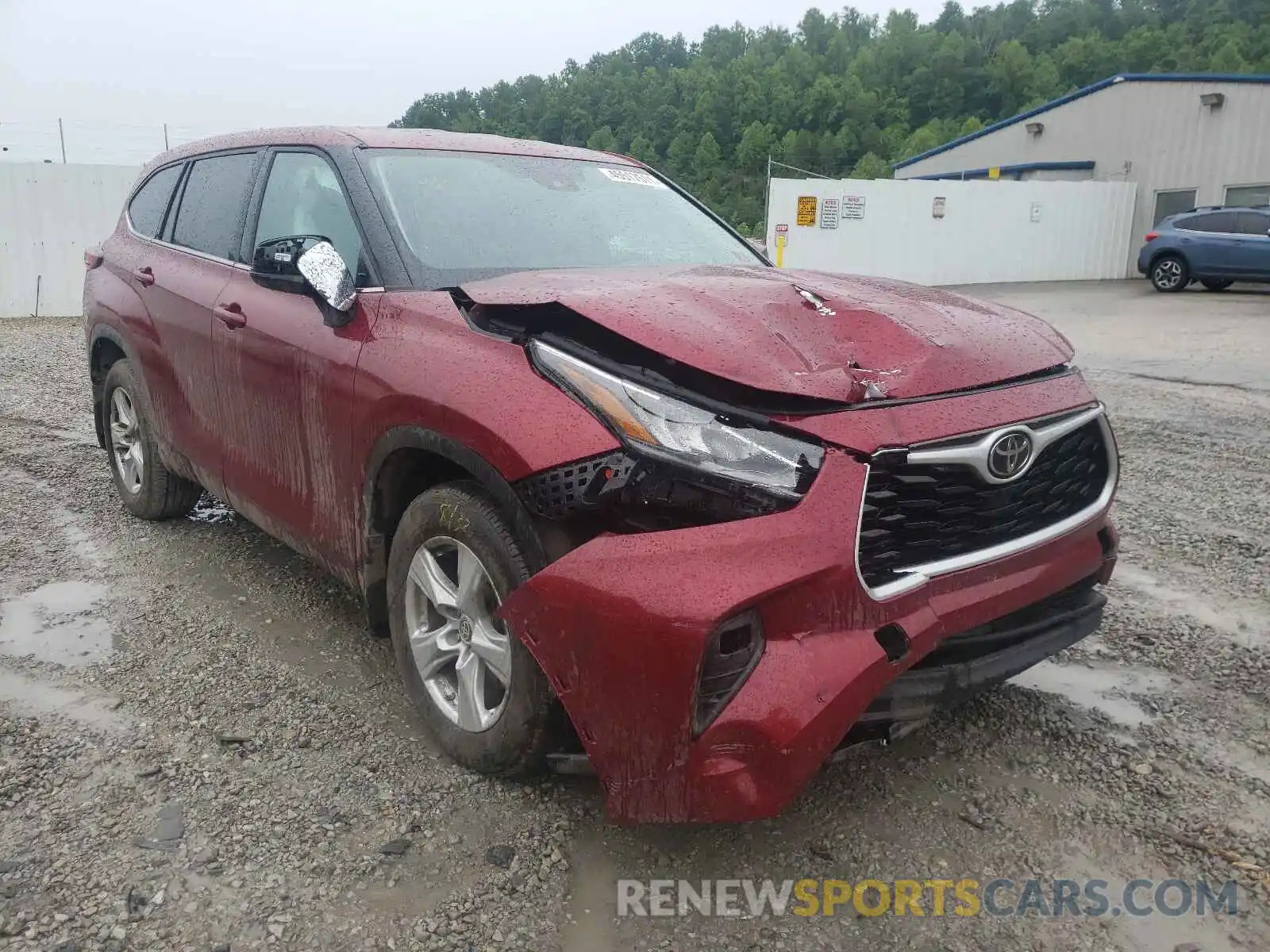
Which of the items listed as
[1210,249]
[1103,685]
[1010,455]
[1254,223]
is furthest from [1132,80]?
[1010,455]

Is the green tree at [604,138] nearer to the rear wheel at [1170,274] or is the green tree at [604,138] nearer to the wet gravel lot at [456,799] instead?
the rear wheel at [1170,274]

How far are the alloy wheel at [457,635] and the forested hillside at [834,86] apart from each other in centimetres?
6629

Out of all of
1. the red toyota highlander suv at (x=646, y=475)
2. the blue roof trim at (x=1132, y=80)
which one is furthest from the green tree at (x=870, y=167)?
the red toyota highlander suv at (x=646, y=475)

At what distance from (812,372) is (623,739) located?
0.90 metres

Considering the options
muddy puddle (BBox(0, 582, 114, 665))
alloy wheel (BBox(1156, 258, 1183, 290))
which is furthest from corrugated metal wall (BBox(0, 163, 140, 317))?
alloy wheel (BBox(1156, 258, 1183, 290))

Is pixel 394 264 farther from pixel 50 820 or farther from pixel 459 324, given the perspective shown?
pixel 50 820

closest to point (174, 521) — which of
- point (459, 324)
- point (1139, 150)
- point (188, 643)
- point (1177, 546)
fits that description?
point (188, 643)

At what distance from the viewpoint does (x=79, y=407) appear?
304 inches

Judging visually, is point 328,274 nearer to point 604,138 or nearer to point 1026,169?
point 1026,169

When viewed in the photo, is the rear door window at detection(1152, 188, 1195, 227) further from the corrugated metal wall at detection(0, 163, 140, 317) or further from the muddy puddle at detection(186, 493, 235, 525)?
the muddy puddle at detection(186, 493, 235, 525)

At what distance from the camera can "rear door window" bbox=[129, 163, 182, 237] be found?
4.51m

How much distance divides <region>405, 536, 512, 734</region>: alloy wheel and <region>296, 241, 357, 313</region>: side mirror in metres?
0.77

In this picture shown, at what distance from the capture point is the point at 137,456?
4785 millimetres

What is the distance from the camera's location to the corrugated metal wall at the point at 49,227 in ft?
47.8
